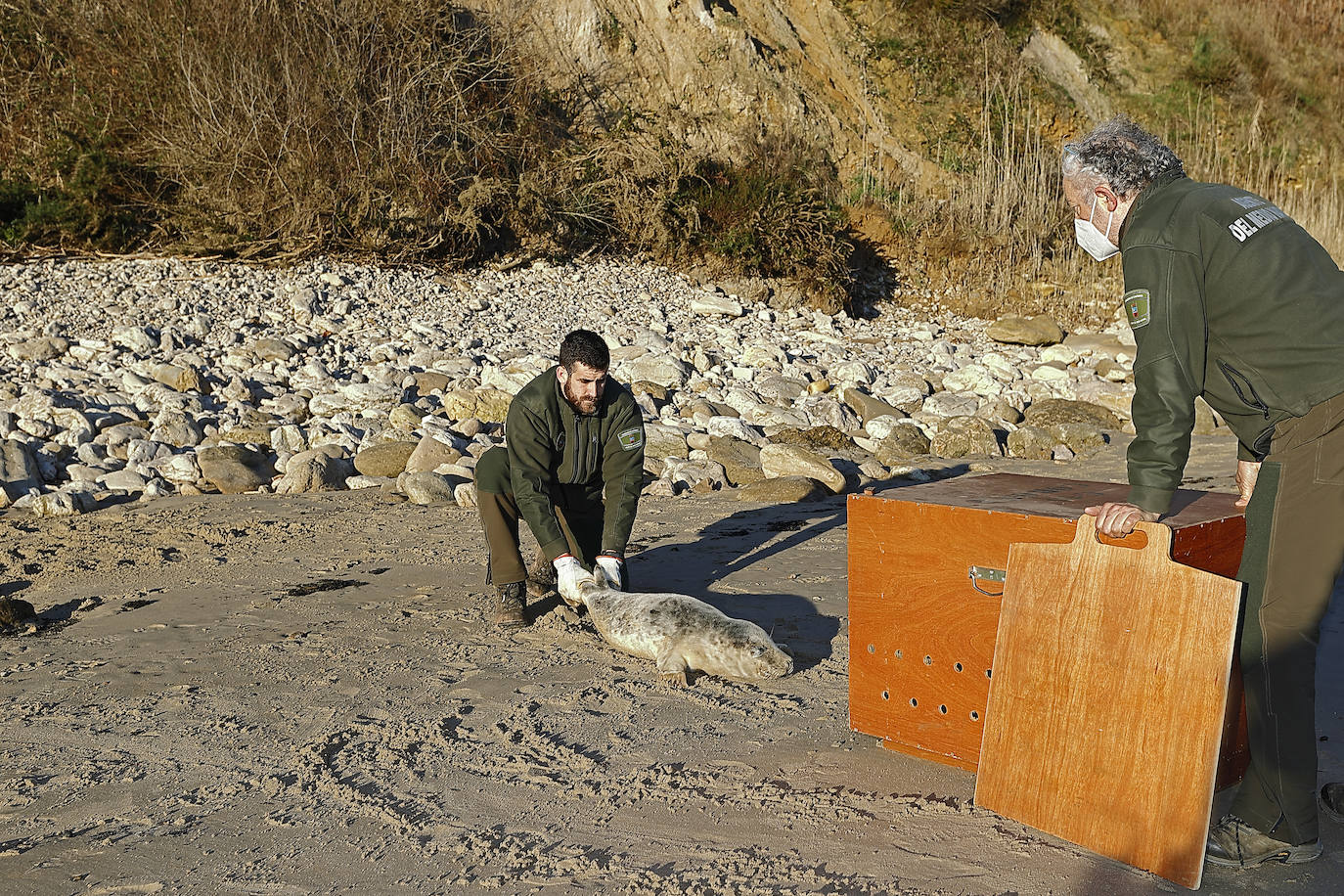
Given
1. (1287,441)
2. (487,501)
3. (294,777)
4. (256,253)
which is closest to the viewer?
(1287,441)

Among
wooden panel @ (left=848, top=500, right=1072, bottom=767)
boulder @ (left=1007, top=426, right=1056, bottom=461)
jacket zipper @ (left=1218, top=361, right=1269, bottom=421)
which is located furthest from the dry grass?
jacket zipper @ (left=1218, top=361, right=1269, bottom=421)

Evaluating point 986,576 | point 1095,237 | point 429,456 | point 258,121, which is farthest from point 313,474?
point 258,121

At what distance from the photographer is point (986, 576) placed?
10.6ft

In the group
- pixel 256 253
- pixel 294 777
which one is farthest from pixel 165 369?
pixel 294 777

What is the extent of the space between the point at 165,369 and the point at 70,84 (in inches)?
220

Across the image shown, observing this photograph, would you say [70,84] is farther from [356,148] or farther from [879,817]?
[879,817]

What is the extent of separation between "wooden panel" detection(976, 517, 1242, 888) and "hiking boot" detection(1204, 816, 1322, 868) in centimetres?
25

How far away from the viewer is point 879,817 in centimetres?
319

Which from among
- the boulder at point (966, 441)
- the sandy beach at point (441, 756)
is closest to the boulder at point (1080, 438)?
the boulder at point (966, 441)

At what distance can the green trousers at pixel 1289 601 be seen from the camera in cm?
274

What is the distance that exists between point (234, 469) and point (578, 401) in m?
3.90

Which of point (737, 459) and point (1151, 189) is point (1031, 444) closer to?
point (737, 459)

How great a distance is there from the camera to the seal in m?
4.35

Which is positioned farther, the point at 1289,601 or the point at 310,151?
the point at 310,151
